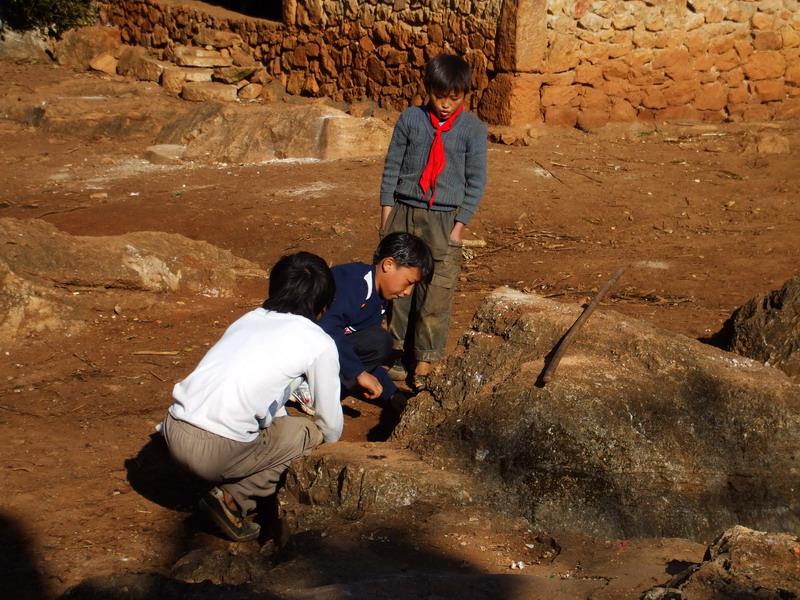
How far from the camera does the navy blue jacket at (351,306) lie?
411cm

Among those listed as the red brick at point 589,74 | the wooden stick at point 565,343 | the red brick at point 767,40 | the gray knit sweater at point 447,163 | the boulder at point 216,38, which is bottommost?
the wooden stick at point 565,343

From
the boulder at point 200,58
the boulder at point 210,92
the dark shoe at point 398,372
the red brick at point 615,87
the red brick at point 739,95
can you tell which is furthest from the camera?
the boulder at point 200,58

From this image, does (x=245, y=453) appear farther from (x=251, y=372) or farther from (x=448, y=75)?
(x=448, y=75)

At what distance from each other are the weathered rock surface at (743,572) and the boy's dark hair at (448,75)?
8.47 ft

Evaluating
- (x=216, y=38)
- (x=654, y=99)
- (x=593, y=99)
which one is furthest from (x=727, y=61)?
(x=216, y=38)

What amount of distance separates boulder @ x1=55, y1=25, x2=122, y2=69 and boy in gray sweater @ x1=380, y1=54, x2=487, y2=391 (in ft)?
36.1

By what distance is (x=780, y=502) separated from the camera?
3.54 meters

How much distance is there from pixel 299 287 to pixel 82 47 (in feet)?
41.4

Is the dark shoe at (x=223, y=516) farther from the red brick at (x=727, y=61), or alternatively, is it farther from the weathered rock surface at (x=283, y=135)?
the red brick at (x=727, y=61)

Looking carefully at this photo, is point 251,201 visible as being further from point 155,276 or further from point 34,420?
point 34,420

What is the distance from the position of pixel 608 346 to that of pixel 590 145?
20.9ft

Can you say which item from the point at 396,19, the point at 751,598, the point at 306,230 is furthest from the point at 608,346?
the point at 396,19

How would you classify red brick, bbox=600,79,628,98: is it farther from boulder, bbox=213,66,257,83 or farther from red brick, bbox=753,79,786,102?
boulder, bbox=213,66,257,83

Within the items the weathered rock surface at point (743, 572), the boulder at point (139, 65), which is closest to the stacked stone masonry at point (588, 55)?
the boulder at point (139, 65)
